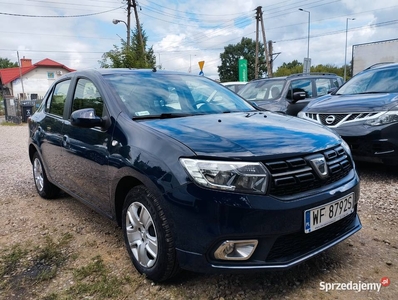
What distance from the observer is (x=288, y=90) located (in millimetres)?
7301

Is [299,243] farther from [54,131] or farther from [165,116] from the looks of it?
[54,131]

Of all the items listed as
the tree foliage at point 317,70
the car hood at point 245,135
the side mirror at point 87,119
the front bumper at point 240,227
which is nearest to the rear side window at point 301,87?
the car hood at point 245,135

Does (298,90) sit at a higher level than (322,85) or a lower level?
lower

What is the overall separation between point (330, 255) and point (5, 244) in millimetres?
2962

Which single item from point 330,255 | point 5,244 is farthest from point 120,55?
point 330,255

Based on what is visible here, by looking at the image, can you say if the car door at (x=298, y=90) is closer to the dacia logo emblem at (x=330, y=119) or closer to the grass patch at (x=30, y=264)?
the dacia logo emblem at (x=330, y=119)

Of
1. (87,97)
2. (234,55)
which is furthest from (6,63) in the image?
(87,97)

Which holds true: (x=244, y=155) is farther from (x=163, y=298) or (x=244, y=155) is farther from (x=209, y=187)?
(x=163, y=298)

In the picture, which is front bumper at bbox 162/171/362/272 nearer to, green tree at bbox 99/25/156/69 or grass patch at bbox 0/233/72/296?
grass patch at bbox 0/233/72/296

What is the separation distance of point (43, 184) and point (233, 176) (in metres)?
3.36

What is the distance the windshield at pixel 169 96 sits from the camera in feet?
9.14

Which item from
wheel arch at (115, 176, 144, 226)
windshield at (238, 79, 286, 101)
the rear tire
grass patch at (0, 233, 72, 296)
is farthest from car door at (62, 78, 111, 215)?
windshield at (238, 79, 286, 101)

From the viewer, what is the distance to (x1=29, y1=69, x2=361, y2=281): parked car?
1.92 metres

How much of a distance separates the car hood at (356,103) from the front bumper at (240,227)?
2.83 metres
